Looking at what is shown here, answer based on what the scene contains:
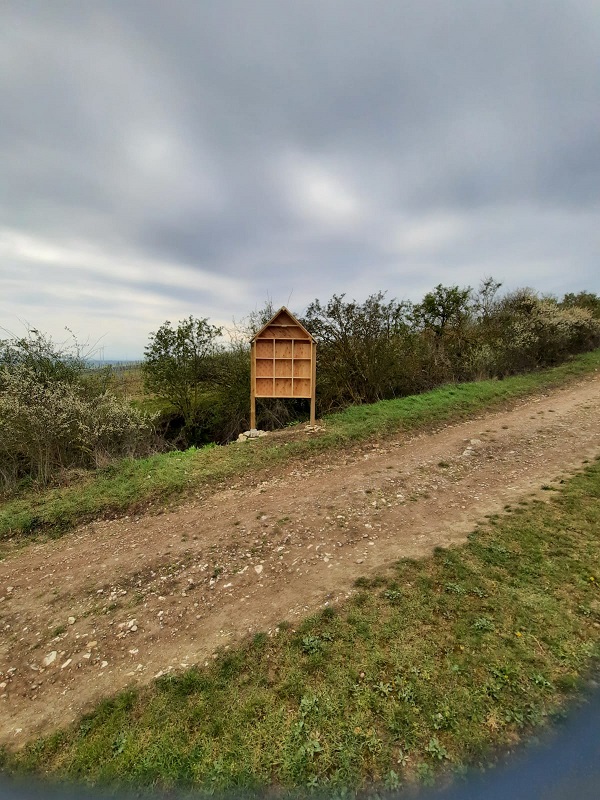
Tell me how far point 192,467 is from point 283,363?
3.78 metres

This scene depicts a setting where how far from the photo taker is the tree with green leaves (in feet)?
38.7

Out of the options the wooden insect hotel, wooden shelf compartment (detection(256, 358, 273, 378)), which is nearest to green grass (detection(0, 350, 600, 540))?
the wooden insect hotel

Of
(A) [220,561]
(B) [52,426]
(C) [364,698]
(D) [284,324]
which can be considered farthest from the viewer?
(D) [284,324]

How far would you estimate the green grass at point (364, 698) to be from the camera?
2.41 m

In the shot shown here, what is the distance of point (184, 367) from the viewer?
39.5 feet

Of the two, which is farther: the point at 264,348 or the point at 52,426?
the point at 264,348

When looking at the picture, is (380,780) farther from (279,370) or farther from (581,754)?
(279,370)

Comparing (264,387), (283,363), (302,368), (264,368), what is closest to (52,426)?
(264,387)

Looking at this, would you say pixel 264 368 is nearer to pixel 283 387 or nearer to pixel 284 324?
pixel 283 387

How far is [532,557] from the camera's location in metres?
4.17

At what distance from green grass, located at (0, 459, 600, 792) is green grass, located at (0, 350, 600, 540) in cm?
399

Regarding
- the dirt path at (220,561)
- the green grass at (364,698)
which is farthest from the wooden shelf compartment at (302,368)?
the green grass at (364,698)

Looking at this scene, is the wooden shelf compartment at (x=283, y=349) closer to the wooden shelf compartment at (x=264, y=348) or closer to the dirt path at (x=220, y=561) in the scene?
the wooden shelf compartment at (x=264, y=348)

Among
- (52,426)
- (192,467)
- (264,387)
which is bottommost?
(192,467)
